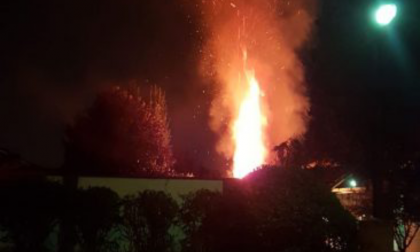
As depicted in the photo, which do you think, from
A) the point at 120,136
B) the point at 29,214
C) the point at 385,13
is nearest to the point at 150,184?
the point at 29,214

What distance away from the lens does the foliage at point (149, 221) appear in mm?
12367

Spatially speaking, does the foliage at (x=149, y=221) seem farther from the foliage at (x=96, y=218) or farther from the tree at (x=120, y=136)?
the tree at (x=120, y=136)

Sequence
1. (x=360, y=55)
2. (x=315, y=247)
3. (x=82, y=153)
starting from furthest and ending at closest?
(x=82, y=153) < (x=360, y=55) < (x=315, y=247)

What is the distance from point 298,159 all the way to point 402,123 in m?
4.32

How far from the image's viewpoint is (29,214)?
470 inches

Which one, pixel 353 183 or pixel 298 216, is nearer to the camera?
pixel 298 216

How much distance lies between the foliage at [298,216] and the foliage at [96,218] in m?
3.44

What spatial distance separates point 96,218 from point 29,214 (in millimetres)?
1384

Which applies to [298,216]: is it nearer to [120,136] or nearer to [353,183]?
[353,183]

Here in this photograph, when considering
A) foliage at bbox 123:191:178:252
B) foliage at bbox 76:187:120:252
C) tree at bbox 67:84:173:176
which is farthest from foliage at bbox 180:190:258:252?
tree at bbox 67:84:173:176

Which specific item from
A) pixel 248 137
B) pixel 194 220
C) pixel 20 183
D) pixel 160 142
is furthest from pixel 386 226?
pixel 160 142

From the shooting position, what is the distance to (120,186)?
15797 millimetres

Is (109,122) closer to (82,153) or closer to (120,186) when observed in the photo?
(82,153)

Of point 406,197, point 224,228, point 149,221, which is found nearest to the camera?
point 224,228
